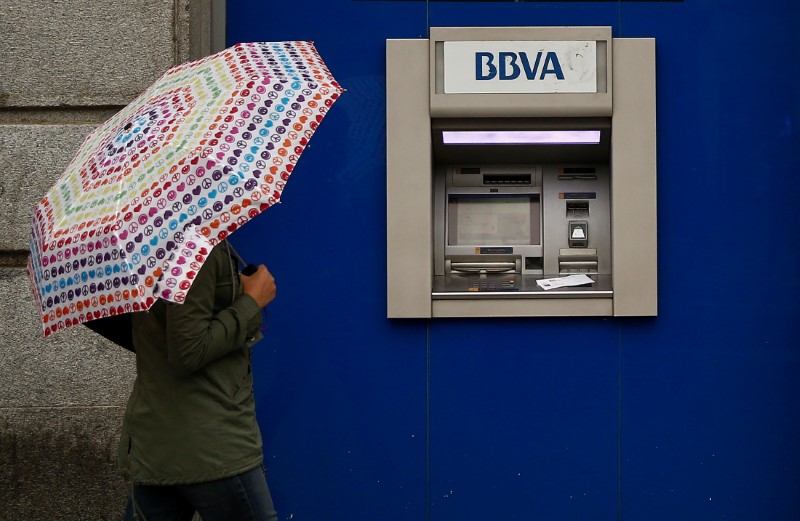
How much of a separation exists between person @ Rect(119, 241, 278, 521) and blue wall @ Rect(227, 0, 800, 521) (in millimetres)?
1681

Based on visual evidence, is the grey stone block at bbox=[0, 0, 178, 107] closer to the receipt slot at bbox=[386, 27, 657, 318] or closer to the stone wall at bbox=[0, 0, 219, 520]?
the stone wall at bbox=[0, 0, 219, 520]

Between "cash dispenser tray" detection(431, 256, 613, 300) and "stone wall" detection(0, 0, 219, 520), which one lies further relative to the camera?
"cash dispenser tray" detection(431, 256, 613, 300)

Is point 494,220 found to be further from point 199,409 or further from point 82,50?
point 199,409

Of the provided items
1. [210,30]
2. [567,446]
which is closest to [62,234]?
[210,30]

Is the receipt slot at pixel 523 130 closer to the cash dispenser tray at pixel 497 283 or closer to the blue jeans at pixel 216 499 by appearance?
the cash dispenser tray at pixel 497 283

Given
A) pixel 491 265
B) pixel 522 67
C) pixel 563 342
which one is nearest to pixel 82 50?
pixel 522 67

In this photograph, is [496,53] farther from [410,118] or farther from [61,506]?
[61,506]

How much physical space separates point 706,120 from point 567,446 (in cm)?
155

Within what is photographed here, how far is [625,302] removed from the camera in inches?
160

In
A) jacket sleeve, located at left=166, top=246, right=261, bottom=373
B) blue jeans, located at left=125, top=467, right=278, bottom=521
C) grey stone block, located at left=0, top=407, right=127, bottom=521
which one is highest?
jacket sleeve, located at left=166, top=246, right=261, bottom=373

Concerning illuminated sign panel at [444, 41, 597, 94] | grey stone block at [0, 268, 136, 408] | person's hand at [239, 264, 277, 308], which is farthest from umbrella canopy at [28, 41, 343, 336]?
illuminated sign panel at [444, 41, 597, 94]

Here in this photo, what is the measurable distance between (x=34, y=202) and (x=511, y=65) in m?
2.09

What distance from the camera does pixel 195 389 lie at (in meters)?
2.42

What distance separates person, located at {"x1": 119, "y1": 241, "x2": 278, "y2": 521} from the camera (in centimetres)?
237
